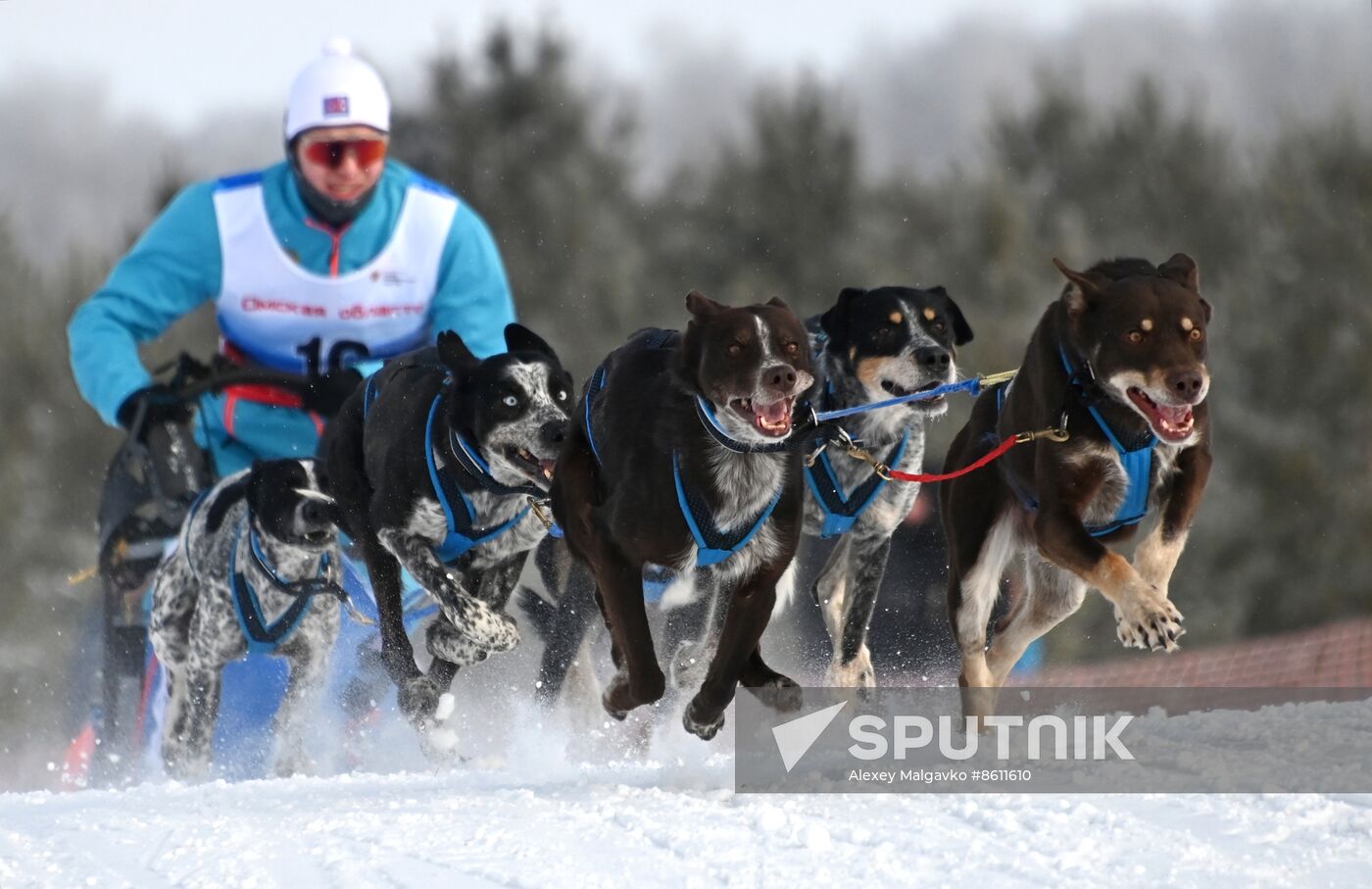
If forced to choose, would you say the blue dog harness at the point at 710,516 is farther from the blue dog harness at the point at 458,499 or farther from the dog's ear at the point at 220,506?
the dog's ear at the point at 220,506

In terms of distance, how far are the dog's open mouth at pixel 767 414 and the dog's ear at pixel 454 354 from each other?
1.13 meters

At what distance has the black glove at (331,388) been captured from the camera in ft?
18.2

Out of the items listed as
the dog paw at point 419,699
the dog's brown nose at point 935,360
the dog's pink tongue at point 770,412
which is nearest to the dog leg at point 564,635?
the dog paw at point 419,699

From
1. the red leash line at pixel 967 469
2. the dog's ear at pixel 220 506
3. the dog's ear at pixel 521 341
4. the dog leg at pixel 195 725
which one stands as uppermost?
the dog's ear at pixel 521 341

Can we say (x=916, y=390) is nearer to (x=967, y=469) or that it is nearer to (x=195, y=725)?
(x=967, y=469)

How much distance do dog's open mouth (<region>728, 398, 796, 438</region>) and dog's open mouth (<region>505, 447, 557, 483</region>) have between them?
0.93m

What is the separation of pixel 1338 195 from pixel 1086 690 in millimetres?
18093

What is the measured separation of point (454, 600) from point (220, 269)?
68.3 inches

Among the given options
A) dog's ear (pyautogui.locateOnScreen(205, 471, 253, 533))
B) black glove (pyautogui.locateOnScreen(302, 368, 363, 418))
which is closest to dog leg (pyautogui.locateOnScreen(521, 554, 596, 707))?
black glove (pyautogui.locateOnScreen(302, 368, 363, 418))

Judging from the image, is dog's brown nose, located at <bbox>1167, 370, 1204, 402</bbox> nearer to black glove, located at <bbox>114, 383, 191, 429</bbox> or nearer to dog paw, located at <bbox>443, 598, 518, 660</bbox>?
dog paw, located at <bbox>443, 598, 518, 660</bbox>

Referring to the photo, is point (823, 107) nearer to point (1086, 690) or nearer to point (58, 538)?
point (58, 538)

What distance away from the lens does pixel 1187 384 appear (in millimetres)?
3838

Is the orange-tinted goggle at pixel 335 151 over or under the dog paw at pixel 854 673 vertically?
over

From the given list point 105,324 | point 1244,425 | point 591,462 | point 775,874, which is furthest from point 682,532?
point 1244,425
